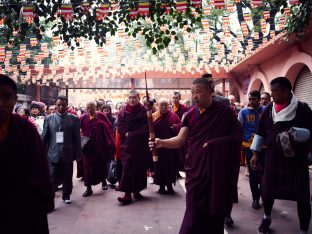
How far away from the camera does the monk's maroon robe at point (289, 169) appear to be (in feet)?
11.8

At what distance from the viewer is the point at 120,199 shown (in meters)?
5.51

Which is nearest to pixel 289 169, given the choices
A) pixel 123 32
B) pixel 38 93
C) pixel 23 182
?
pixel 23 182

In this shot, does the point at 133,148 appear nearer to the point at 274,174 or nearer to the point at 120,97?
the point at 274,174

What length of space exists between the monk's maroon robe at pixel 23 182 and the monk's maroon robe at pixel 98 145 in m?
4.15

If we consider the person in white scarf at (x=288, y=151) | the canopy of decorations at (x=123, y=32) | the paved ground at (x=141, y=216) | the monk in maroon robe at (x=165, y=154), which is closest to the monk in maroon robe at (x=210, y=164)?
the person in white scarf at (x=288, y=151)

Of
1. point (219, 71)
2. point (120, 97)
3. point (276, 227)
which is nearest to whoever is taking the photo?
point (276, 227)

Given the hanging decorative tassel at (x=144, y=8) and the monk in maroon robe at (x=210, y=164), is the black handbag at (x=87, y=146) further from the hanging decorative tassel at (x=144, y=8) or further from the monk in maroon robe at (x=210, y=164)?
the monk in maroon robe at (x=210, y=164)

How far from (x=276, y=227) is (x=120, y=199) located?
2.50 meters

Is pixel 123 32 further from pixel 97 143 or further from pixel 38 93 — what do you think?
pixel 38 93

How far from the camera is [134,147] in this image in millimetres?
5816

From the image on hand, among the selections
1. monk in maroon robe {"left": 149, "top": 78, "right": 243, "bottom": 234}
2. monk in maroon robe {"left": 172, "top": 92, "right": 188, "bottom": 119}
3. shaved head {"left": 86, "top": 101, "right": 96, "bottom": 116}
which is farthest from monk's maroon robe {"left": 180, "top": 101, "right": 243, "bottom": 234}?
monk in maroon robe {"left": 172, "top": 92, "right": 188, "bottom": 119}

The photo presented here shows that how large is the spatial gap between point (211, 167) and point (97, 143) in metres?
3.76


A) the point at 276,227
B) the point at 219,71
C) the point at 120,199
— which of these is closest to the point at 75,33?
the point at 120,199

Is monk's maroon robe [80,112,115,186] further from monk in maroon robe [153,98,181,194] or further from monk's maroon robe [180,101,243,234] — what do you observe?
monk's maroon robe [180,101,243,234]
